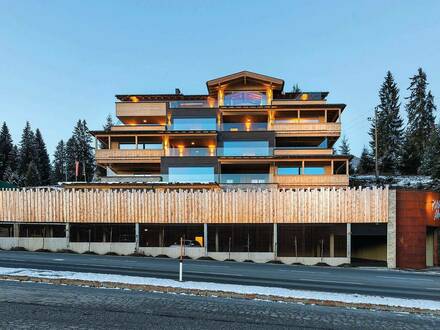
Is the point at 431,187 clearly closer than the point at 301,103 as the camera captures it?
No

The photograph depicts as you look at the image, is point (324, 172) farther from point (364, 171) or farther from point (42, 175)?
point (42, 175)

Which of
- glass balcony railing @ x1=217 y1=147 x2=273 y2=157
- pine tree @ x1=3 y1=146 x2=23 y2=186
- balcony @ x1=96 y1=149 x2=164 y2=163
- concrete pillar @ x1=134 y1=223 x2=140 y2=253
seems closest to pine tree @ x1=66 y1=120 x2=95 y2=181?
pine tree @ x1=3 y1=146 x2=23 y2=186

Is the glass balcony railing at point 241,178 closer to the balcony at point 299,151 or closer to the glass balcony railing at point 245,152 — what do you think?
the glass balcony railing at point 245,152

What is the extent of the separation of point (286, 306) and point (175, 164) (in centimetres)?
3179

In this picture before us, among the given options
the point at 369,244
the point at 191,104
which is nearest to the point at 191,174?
the point at 191,104

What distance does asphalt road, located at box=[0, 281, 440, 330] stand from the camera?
802 cm

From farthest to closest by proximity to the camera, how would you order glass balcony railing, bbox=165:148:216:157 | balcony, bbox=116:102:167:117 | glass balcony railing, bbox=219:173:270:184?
balcony, bbox=116:102:167:117, glass balcony railing, bbox=165:148:216:157, glass balcony railing, bbox=219:173:270:184

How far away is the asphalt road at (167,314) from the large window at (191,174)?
26.2 m

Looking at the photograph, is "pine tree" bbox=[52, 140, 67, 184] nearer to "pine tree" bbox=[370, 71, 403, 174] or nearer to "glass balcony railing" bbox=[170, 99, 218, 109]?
"glass balcony railing" bbox=[170, 99, 218, 109]

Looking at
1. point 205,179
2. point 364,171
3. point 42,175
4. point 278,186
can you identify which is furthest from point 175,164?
point 42,175

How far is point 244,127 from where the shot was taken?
43.1 meters

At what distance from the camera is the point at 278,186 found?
39.5 m

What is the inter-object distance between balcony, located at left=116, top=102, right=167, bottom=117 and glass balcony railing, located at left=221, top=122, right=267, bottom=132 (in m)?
8.62

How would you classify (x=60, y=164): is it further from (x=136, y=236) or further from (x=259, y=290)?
(x=259, y=290)
